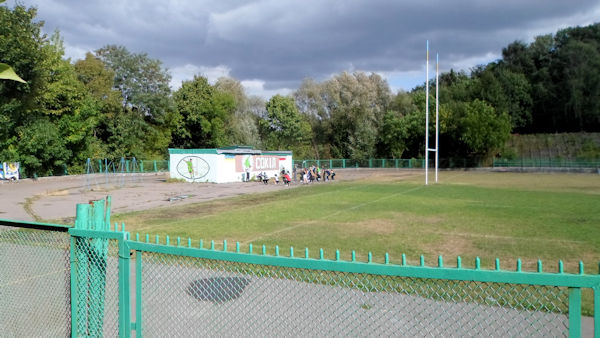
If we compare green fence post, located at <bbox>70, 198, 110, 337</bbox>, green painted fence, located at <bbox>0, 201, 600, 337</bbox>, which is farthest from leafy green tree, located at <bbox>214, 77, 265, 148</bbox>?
green fence post, located at <bbox>70, 198, 110, 337</bbox>

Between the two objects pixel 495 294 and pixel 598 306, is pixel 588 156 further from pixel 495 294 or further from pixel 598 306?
pixel 598 306

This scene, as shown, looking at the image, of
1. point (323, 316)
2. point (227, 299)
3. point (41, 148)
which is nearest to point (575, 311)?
point (323, 316)

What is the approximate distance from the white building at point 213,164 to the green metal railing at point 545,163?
33278 mm

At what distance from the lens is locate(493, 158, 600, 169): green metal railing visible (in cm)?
5112

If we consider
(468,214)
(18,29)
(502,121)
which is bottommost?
(468,214)

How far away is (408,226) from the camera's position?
1408 centimetres

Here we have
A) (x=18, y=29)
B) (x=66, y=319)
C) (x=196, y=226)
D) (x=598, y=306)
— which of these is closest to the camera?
(x=598, y=306)

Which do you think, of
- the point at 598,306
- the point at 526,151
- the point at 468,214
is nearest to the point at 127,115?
the point at 468,214

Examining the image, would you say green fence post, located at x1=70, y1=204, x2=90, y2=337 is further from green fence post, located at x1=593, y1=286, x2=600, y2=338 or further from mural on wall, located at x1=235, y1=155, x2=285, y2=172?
mural on wall, located at x1=235, y1=155, x2=285, y2=172

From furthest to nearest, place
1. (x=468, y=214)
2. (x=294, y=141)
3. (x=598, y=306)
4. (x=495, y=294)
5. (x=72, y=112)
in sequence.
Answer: (x=294, y=141)
(x=72, y=112)
(x=468, y=214)
(x=495, y=294)
(x=598, y=306)

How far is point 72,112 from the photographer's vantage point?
44.8m

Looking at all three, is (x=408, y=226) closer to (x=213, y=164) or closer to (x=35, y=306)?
(x=35, y=306)

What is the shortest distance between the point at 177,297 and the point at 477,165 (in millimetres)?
58282

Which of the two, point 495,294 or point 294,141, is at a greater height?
point 294,141
